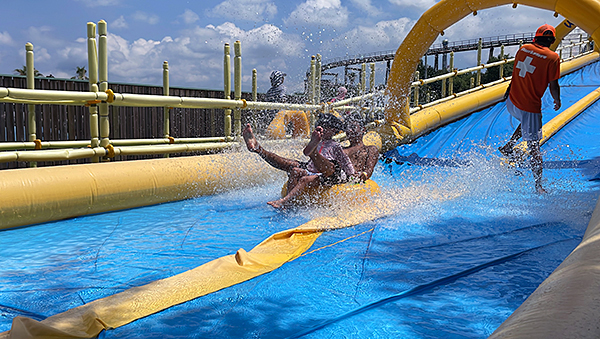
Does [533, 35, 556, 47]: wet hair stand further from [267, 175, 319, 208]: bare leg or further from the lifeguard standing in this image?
[267, 175, 319, 208]: bare leg

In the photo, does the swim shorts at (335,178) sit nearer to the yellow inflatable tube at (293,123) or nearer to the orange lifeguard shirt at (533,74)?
the orange lifeguard shirt at (533,74)

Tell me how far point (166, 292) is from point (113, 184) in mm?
2387

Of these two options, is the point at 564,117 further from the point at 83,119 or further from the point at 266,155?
the point at 83,119

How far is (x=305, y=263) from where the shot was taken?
2832 mm

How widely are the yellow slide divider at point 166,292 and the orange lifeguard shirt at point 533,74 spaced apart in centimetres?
309

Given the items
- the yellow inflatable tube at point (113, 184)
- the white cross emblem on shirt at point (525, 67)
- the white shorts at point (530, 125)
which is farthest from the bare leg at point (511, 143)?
the yellow inflatable tube at point (113, 184)

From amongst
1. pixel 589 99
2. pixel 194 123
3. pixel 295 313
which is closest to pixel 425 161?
pixel 589 99

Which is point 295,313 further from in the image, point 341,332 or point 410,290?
point 410,290

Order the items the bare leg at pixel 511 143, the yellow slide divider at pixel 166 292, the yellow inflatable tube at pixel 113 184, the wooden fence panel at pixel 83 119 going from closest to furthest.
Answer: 1. the yellow slide divider at pixel 166 292
2. the yellow inflatable tube at pixel 113 184
3. the bare leg at pixel 511 143
4. the wooden fence panel at pixel 83 119

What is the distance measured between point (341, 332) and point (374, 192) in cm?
266

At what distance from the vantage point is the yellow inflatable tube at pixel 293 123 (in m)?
8.38

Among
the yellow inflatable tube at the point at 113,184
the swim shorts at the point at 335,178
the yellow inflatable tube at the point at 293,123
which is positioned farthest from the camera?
the yellow inflatable tube at the point at 293,123

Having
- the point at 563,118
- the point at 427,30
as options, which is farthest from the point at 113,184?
the point at 563,118

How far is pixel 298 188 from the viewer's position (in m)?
4.41
